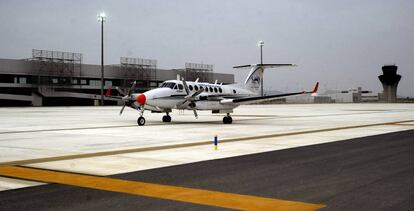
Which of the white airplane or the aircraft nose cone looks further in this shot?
the white airplane

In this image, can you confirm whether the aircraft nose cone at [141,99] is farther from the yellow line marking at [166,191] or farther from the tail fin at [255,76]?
the yellow line marking at [166,191]

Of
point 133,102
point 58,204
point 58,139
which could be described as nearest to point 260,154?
point 58,204

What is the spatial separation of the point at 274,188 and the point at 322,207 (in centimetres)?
157

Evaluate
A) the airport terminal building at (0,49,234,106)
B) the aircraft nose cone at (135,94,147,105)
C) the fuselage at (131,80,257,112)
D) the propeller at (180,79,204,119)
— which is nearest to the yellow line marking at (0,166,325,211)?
the aircraft nose cone at (135,94,147,105)

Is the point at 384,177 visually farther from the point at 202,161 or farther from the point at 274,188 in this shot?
the point at 202,161

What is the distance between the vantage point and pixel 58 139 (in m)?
18.2

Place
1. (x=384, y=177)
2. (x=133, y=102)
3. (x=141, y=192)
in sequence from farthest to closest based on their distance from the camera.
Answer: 1. (x=133, y=102)
2. (x=384, y=177)
3. (x=141, y=192)

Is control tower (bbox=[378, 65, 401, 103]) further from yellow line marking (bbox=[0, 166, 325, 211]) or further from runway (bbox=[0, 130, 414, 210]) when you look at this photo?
yellow line marking (bbox=[0, 166, 325, 211])

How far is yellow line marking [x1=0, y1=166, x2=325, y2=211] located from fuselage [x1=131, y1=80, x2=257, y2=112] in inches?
669

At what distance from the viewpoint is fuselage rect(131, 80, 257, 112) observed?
2759 cm

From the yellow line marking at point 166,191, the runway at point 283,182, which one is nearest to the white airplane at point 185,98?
the runway at point 283,182

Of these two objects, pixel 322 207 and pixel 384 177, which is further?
pixel 384 177

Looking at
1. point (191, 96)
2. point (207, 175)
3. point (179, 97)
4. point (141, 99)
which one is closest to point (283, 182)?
point (207, 175)

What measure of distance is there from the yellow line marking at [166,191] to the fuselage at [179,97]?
1700cm
